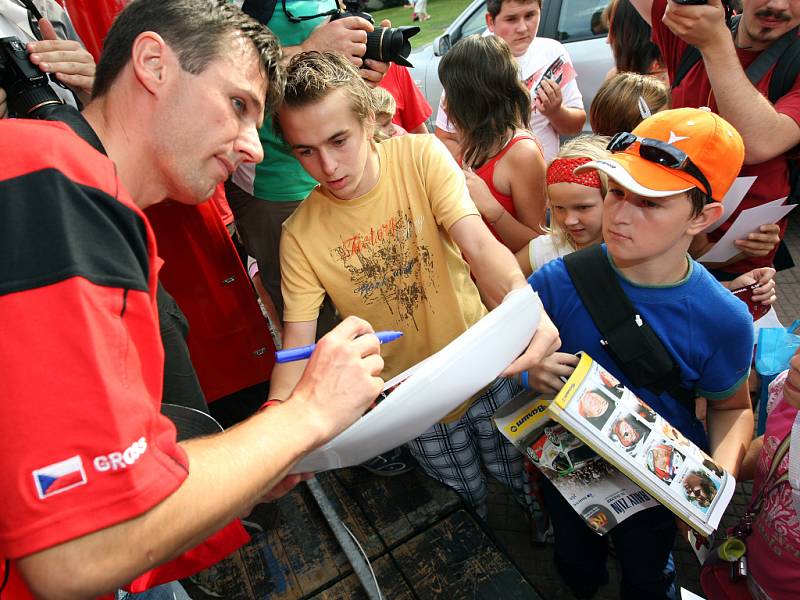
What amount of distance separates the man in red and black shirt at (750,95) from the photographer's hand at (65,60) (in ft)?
6.42

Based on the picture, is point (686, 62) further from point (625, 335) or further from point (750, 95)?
point (625, 335)

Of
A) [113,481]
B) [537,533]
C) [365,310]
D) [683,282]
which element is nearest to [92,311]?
[113,481]

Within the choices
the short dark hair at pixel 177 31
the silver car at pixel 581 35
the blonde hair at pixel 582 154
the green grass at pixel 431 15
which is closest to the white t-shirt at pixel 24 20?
the short dark hair at pixel 177 31

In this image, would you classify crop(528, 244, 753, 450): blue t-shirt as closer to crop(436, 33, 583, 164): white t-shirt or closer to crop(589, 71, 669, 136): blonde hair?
crop(589, 71, 669, 136): blonde hair

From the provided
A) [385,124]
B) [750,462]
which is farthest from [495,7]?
[750,462]

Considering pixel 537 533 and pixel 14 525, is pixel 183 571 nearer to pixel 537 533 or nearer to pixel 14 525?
pixel 14 525

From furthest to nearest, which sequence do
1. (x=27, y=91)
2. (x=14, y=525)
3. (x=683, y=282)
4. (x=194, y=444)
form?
(x=683, y=282), (x=27, y=91), (x=194, y=444), (x=14, y=525)

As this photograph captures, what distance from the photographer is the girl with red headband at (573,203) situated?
2.09 m

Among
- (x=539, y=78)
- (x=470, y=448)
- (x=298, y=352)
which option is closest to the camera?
(x=298, y=352)

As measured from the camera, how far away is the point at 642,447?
4.25 feet

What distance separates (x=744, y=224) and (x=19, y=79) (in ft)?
7.95

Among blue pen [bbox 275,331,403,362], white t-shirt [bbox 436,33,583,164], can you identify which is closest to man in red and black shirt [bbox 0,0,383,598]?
blue pen [bbox 275,331,403,362]

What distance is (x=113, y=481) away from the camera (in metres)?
0.68

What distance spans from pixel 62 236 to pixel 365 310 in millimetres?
1244
